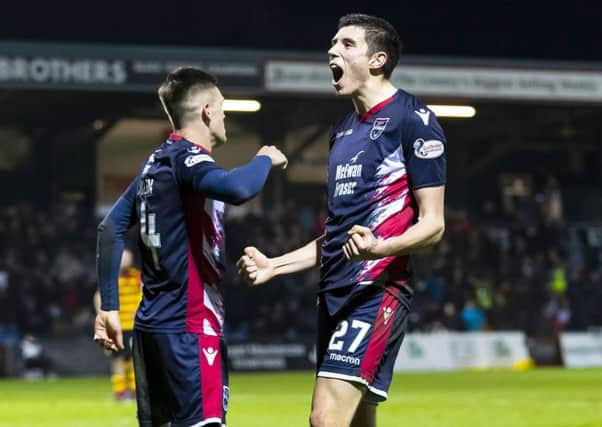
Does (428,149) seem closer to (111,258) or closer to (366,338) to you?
(366,338)

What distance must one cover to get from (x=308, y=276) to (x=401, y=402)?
50.3ft

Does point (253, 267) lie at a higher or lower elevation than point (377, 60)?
lower

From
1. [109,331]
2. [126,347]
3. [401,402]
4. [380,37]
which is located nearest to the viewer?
[109,331]

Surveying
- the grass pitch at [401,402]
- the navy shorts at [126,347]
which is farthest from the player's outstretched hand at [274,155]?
the navy shorts at [126,347]

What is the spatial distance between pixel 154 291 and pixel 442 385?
16.5 metres

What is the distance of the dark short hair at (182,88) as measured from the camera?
18.6 feet

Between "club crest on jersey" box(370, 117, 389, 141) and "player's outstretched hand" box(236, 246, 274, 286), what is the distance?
728 mm

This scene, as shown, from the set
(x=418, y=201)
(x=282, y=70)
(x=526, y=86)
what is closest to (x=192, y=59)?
(x=282, y=70)

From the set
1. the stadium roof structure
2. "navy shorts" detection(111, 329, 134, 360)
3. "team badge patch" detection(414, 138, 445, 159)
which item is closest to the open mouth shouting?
"team badge patch" detection(414, 138, 445, 159)

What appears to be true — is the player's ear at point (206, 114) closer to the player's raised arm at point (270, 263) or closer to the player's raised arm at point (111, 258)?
the player's raised arm at point (111, 258)

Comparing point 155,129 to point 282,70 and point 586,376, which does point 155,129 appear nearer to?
point 282,70

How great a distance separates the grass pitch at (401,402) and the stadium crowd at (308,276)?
15.4 feet

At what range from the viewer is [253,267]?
6156mm

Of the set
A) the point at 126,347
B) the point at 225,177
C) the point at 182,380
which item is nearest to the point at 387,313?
the point at 182,380
